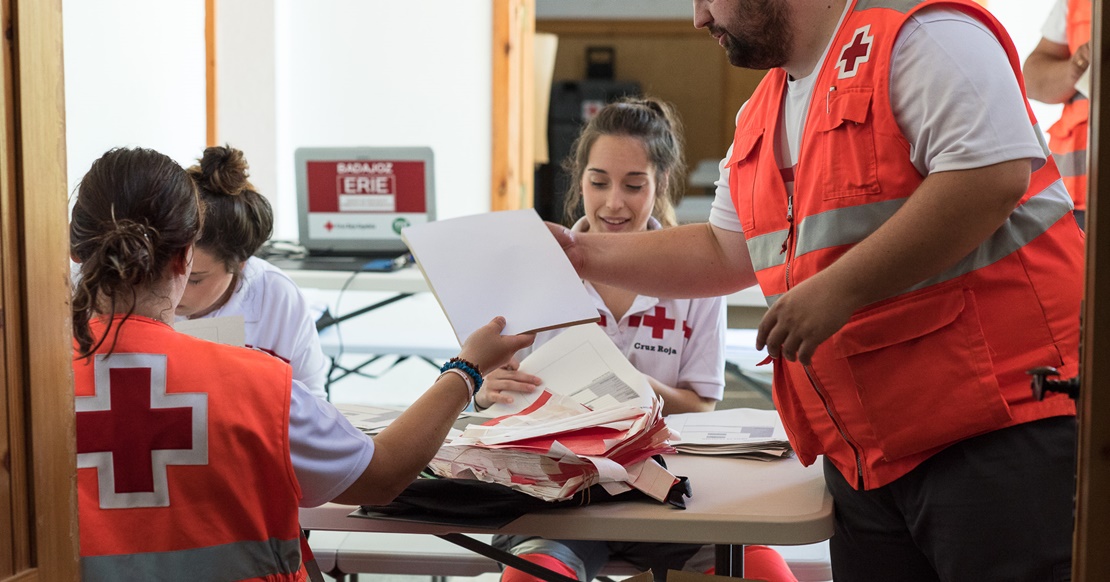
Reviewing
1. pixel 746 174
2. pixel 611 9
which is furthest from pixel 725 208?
pixel 611 9

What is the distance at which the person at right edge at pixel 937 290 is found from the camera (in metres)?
1.14

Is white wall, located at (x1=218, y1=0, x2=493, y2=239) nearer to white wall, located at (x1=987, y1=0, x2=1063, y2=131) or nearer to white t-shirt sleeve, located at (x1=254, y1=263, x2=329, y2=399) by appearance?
white wall, located at (x1=987, y1=0, x2=1063, y2=131)

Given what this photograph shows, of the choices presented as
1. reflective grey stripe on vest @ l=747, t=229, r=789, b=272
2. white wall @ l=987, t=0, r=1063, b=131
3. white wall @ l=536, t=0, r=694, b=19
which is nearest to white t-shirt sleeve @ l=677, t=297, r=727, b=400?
reflective grey stripe on vest @ l=747, t=229, r=789, b=272

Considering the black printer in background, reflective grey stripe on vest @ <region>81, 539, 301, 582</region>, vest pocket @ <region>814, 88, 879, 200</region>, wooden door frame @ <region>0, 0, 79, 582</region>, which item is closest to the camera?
wooden door frame @ <region>0, 0, 79, 582</region>

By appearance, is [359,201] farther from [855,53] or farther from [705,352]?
[855,53]

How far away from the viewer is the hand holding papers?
1.44 metres

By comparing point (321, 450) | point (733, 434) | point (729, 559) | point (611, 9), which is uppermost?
point (611, 9)

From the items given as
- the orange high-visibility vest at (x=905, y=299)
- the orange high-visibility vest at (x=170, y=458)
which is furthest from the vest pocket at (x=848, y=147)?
the orange high-visibility vest at (x=170, y=458)

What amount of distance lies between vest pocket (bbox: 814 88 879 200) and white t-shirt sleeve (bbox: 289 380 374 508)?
0.65 meters

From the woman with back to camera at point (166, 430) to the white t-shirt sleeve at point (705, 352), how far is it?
44.6 inches

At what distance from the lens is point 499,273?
1494 millimetres

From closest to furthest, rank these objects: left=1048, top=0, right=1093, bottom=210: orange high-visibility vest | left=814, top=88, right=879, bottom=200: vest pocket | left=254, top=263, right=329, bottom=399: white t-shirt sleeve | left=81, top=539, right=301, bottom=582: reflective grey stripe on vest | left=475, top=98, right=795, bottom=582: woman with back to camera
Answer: left=81, top=539, right=301, bottom=582: reflective grey stripe on vest < left=814, top=88, right=879, bottom=200: vest pocket < left=475, top=98, right=795, bottom=582: woman with back to camera < left=254, top=263, right=329, bottom=399: white t-shirt sleeve < left=1048, top=0, right=1093, bottom=210: orange high-visibility vest

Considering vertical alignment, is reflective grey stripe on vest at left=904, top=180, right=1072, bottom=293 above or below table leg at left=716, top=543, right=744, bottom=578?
above

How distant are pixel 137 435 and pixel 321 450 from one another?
0.20 metres
